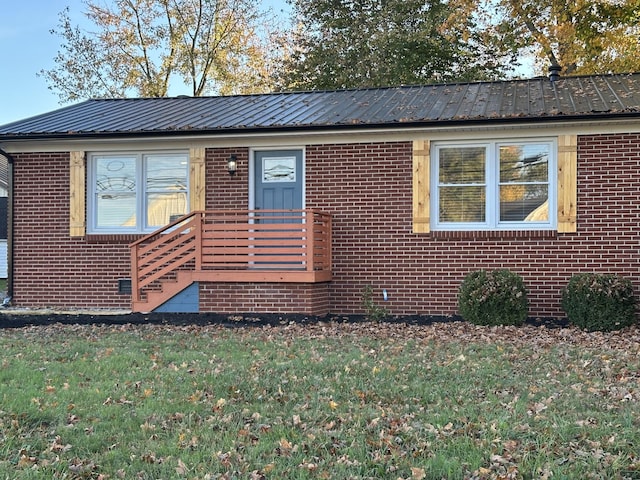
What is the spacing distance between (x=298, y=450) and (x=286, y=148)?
8.12 m

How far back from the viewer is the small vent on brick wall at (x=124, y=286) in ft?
41.3

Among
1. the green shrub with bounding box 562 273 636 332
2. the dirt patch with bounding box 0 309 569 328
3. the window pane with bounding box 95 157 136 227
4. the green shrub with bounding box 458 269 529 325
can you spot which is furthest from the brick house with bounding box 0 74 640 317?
the green shrub with bounding box 562 273 636 332

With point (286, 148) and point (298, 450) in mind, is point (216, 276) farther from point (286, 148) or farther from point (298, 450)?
point (298, 450)

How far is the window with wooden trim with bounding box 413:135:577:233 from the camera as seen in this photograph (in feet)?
36.2

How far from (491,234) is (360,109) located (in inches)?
125

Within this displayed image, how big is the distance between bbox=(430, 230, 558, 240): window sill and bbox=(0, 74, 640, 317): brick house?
2 centimetres

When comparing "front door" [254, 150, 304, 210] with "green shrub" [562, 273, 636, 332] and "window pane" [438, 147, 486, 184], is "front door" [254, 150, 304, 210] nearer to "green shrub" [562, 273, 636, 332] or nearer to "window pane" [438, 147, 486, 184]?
"window pane" [438, 147, 486, 184]

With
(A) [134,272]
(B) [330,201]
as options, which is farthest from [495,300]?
(A) [134,272]

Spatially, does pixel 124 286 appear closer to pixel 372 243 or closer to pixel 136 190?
pixel 136 190

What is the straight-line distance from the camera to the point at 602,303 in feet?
32.7

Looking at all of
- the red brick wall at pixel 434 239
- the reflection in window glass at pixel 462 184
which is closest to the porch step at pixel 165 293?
the red brick wall at pixel 434 239

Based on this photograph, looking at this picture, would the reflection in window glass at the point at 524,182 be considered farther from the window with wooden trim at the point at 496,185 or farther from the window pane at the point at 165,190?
the window pane at the point at 165,190

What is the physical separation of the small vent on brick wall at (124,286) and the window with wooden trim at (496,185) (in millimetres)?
5000

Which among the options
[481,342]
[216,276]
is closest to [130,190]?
[216,276]
